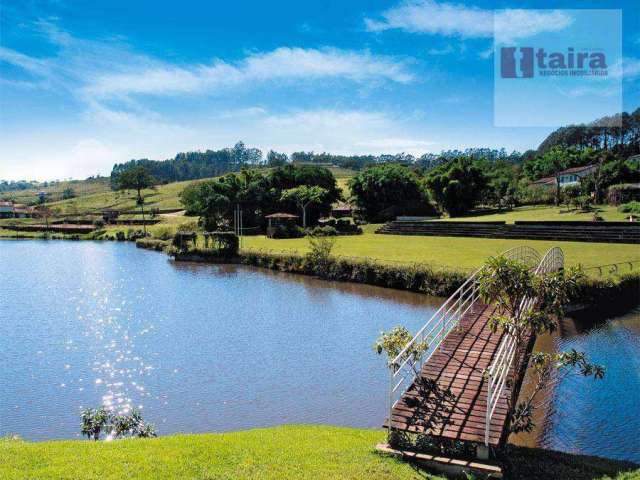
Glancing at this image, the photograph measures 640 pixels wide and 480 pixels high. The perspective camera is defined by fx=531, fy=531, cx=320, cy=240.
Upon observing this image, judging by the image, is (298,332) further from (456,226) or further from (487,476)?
(456,226)

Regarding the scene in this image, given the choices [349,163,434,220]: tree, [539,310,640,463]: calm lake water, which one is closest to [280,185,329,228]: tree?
[349,163,434,220]: tree

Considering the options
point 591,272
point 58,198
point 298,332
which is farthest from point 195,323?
point 58,198

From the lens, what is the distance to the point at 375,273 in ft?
96.8

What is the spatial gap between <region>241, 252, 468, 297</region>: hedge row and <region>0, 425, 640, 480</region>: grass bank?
16.3m

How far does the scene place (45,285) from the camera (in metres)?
30.5

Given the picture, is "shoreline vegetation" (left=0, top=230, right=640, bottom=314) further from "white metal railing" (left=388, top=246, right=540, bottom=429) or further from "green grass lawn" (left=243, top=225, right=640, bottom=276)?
"white metal railing" (left=388, top=246, right=540, bottom=429)

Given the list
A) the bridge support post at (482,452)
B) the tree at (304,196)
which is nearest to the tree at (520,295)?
the bridge support post at (482,452)

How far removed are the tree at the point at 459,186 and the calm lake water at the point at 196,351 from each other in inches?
1193

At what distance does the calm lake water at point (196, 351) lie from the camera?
12758 millimetres

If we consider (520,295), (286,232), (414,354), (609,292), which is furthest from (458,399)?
(286,232)

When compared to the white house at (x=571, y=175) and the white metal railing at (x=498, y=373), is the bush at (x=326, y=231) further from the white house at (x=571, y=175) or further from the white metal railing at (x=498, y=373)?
the white metal railing at (x=498, y=373)

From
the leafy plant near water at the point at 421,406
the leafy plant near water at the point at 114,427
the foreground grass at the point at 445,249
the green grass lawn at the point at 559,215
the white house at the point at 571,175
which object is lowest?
the leafy plant near water at the point at 114,427

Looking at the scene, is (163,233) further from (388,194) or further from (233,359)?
(233,359)

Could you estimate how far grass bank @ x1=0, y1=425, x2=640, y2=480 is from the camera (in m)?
7.59
